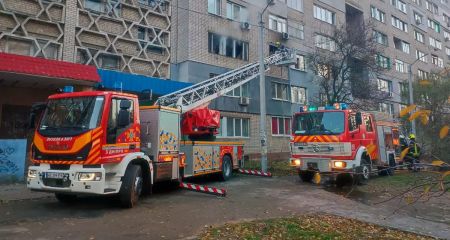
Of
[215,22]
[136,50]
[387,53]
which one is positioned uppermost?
[387,53]

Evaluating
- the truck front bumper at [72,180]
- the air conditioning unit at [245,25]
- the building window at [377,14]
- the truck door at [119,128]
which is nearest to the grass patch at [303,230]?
the truck front bumper at [72,180]

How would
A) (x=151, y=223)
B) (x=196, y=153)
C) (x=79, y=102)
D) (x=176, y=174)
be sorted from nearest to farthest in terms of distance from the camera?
1. (x=151, y=223)
2. (x=79, y=102)
3. (x=176, y=174)
4. (x=196, y=153)

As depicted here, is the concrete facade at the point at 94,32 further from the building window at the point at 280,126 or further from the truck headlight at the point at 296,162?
the truck headlight at the point at 296,162

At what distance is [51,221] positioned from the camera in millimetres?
7586

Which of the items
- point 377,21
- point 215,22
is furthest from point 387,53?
point 215,22

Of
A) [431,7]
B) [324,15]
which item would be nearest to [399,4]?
[431,7]

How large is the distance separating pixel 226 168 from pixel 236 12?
12903mm

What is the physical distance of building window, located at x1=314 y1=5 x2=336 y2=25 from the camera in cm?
3105

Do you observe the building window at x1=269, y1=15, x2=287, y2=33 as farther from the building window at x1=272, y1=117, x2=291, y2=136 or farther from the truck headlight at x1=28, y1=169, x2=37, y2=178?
the truck headlight at x1=28, y1=169, x2=37, y2=178

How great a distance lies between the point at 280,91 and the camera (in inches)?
1045

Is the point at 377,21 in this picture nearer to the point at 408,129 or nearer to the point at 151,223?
the point at 408,129

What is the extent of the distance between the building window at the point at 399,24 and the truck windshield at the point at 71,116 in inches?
1672

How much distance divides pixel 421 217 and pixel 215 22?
655 inches

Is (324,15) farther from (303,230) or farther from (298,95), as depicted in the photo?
(303,230)
